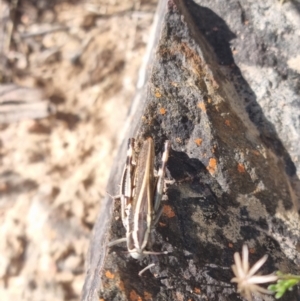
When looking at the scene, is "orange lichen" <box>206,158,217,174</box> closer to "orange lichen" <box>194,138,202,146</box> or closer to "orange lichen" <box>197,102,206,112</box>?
"orange lichen" <box>194,138,202,146</box>

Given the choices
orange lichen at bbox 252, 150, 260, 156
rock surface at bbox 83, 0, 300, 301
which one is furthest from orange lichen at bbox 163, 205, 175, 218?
orange lichen at bbox 252, 150, 260, 156

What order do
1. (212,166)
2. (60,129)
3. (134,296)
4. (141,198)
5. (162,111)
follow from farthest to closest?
(60,129)
(162,111)
(212,166)
(141,198)
(134,296)

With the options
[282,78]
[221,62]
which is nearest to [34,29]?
[221,62]

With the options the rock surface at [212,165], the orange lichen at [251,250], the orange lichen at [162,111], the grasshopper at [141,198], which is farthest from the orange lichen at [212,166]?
the orange lichen at [251,250]

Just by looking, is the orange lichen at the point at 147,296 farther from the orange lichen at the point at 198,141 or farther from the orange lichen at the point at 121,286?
the orange lichen at the point at 198,141

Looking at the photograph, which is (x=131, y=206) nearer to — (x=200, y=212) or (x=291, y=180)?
(x=200, y=212)

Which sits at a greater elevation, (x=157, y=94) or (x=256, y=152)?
(x=157, y=94)

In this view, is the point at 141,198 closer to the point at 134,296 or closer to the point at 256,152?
the point at 134,296

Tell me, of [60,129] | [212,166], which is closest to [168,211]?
[212,166]

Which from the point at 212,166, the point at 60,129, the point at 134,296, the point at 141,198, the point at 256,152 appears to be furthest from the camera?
the point at 60,129
